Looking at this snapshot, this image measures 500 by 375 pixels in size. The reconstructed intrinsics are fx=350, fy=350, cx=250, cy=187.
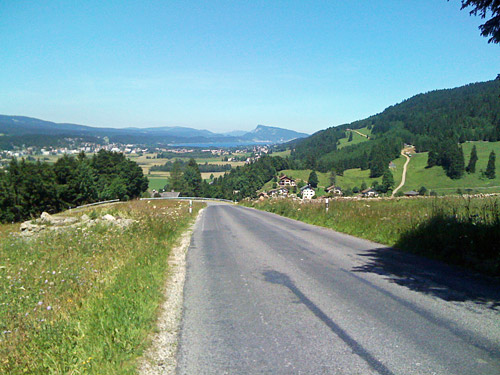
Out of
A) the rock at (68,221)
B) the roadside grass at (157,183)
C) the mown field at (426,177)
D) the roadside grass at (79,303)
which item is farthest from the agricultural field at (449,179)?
the roadside grass at (79,303)

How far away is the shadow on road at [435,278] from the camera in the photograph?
18.9 feet

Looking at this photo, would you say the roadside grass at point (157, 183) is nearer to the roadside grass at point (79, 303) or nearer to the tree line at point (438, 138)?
the tree line at point (438, 138)

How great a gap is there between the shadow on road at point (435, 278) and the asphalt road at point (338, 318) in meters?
0.02

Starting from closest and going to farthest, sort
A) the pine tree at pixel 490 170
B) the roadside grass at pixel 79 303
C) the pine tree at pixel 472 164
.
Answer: the roadside grass at pixel 79 303 → the pine tree at pixel 490 170 → the pine tree at pixel 472 164

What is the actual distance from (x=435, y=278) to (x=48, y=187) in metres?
65.2

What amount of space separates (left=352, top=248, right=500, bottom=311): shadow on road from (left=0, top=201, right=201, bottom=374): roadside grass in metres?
4.64

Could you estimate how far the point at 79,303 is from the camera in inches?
224

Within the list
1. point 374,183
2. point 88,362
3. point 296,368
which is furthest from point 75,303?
point 374,183

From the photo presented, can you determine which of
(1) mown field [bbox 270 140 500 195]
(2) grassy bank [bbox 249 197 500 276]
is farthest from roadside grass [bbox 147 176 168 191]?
(2) grassy bank [bbox 249 197 500 276]

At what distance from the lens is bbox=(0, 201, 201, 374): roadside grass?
150 inches

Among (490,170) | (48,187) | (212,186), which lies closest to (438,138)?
(490,170)

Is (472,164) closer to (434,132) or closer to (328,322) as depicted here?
(434,132)

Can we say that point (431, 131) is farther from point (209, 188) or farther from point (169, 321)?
point (169, 321)

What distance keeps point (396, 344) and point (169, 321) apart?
3.09 meters
